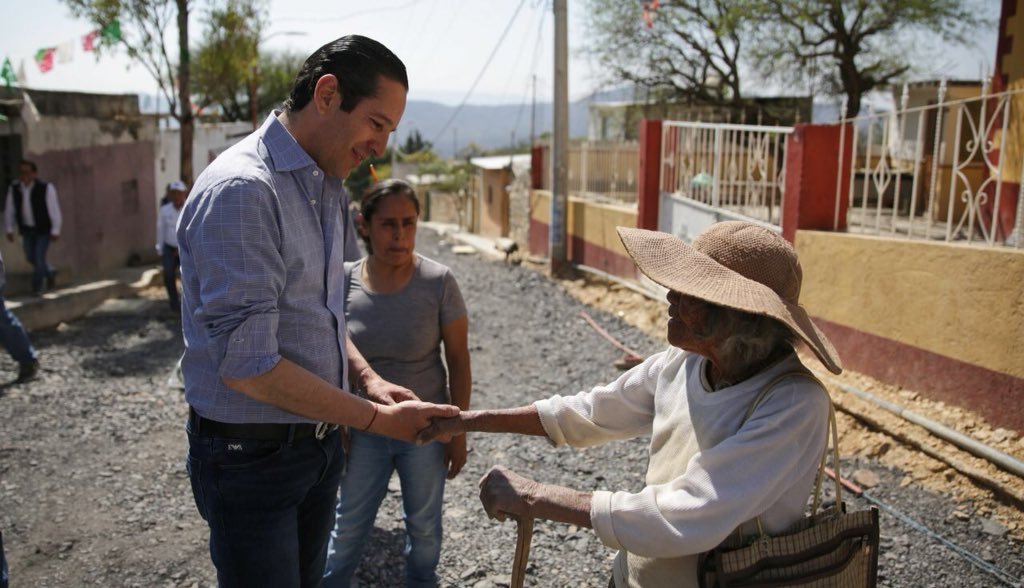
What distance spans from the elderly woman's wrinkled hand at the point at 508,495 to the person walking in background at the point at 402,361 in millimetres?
1136

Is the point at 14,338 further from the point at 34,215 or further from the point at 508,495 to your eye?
the point at 508,495

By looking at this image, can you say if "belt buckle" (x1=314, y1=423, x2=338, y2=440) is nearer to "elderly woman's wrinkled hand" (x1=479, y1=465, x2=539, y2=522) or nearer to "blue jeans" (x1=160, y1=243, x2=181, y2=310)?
"elderly woman's wrinkled hand" (x1=479, y1=465, x2=539, y2=522)

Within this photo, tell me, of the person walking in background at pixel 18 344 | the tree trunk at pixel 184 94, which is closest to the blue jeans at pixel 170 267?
the person walking in background at pixel 18 344

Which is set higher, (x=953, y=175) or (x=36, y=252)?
(x=953, y=175)

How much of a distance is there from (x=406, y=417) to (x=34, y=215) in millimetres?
10094

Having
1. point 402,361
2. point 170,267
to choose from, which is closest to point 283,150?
point 402,361

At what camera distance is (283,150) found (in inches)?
76.9

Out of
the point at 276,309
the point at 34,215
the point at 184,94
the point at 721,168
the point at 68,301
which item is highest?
the point at 184,94

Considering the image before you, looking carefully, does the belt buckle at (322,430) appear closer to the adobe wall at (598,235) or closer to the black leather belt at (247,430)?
the black leather belt at (247,430)

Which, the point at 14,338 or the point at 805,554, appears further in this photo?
the point at 14,338

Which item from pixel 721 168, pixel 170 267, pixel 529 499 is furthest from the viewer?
pixel 170 267

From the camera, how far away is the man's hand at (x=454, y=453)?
10.5 feet

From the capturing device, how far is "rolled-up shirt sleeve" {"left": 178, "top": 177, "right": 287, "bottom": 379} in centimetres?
177

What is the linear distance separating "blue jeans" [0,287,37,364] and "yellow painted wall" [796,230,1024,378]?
6.98 metres
